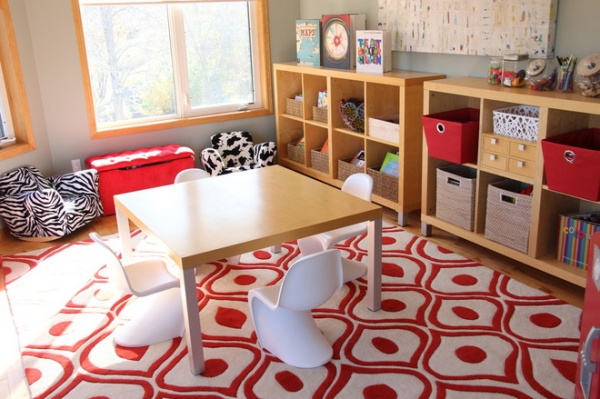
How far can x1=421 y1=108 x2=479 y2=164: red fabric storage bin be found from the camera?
3.43 m

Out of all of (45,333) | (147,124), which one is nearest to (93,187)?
(147,124)

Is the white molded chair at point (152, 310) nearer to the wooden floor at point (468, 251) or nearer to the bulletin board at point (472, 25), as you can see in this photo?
the wooden floor at point (468, 251)

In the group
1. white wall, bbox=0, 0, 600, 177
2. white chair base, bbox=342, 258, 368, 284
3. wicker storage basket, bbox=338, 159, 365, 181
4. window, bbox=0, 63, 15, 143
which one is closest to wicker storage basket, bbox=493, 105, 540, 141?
white wall, bbox=0, 0, 600, 177

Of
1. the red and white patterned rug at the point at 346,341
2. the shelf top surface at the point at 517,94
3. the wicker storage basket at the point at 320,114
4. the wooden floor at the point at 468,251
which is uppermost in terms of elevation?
the shelf top surface at the point at 517,94

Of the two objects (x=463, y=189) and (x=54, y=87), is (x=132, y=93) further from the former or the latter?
(x=463, y=189)

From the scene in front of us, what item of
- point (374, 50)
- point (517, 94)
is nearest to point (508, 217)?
point (517, 94)

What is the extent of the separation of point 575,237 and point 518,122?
0.68 metres

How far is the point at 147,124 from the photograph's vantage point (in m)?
5.07

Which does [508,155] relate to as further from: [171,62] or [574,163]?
[171,62]

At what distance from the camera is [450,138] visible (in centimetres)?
349

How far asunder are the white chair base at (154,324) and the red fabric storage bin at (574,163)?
2.00 meters

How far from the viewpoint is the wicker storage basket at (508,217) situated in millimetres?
3188

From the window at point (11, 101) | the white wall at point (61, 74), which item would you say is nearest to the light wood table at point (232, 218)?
the white wall at point (61, 74)

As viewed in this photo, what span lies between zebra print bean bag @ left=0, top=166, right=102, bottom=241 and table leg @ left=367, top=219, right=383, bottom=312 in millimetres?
2311
